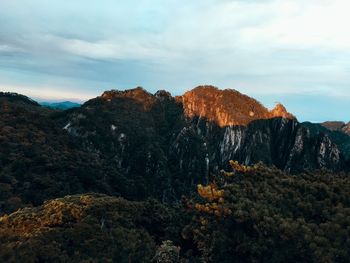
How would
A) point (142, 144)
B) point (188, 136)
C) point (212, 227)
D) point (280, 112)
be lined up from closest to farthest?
point (212, 227) → point (142, 144) → point (188, 136) → point (280, 112)

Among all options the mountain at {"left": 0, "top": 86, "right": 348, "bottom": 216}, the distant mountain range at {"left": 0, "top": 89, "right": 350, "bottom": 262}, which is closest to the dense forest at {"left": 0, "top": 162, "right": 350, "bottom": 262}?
the distant mountain range at {"left": 0, "top": 89, "right": 350, "bottom": 262}

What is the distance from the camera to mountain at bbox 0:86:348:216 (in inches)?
2798

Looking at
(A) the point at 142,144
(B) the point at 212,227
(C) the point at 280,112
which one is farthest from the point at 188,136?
(B) the point at 212,227

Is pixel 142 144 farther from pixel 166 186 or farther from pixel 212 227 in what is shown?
pixel 212 227

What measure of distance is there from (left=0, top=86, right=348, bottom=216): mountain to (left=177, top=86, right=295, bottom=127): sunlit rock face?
16.4 inches

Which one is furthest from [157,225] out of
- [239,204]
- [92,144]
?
[92,144]

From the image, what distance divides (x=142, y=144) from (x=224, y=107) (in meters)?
53.3

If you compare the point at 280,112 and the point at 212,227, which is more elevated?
the point at 280,112

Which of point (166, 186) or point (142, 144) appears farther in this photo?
point (142, 144)

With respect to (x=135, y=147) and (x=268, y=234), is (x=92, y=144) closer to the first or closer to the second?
(x=135, y=147)

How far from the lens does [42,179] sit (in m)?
64.8

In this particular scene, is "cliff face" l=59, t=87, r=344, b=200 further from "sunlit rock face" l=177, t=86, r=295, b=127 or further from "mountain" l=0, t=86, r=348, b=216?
"mountain" l=0, t=86, r=348, b=216

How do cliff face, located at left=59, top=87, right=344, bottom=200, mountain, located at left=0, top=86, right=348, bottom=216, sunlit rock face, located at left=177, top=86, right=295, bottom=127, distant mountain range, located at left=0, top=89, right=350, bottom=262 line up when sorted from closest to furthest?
distant mountain range, located at left=0, top=89, right=350, bottom=262
mountain, located at left=0, top=86, right=348, bottom=216
cliff face, located at left=59, top=87, right=344, bottom=200
sunlit rock face, located at left=177, top=86, right=295, bottom=127

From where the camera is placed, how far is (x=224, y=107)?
173500 mm
